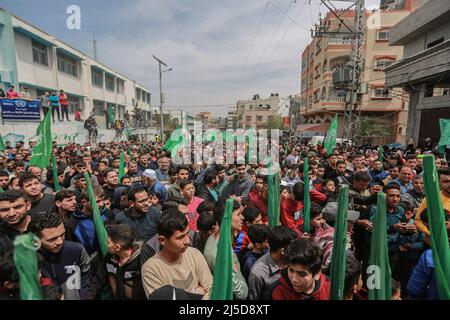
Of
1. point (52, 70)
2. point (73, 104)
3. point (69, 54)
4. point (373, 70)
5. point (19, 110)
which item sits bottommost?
point (19, 110)

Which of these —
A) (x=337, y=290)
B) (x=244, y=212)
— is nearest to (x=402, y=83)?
(x=244, y=212)

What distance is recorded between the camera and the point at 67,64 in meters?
23.2

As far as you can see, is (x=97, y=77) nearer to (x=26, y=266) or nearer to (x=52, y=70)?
(x=52, y=70)

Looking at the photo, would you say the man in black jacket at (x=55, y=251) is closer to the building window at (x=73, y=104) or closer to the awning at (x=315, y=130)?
the building window at (x=73, y=104)

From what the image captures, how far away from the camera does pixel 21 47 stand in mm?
17000

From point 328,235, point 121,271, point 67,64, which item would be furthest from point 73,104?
point 328,235

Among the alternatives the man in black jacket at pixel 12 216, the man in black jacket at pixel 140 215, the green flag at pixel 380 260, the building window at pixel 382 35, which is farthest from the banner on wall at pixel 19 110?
the building window at pixel 382 35

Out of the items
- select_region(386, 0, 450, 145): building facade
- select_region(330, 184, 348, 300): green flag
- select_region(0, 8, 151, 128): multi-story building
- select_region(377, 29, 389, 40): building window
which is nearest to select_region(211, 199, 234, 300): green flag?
select_region(330, 184, 348, 300): green flag

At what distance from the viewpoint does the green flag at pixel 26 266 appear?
3.03 feet

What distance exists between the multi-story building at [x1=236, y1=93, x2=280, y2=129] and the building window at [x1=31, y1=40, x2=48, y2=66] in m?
58.2

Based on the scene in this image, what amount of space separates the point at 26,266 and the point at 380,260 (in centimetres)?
161

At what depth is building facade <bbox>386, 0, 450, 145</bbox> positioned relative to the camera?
11.5m
